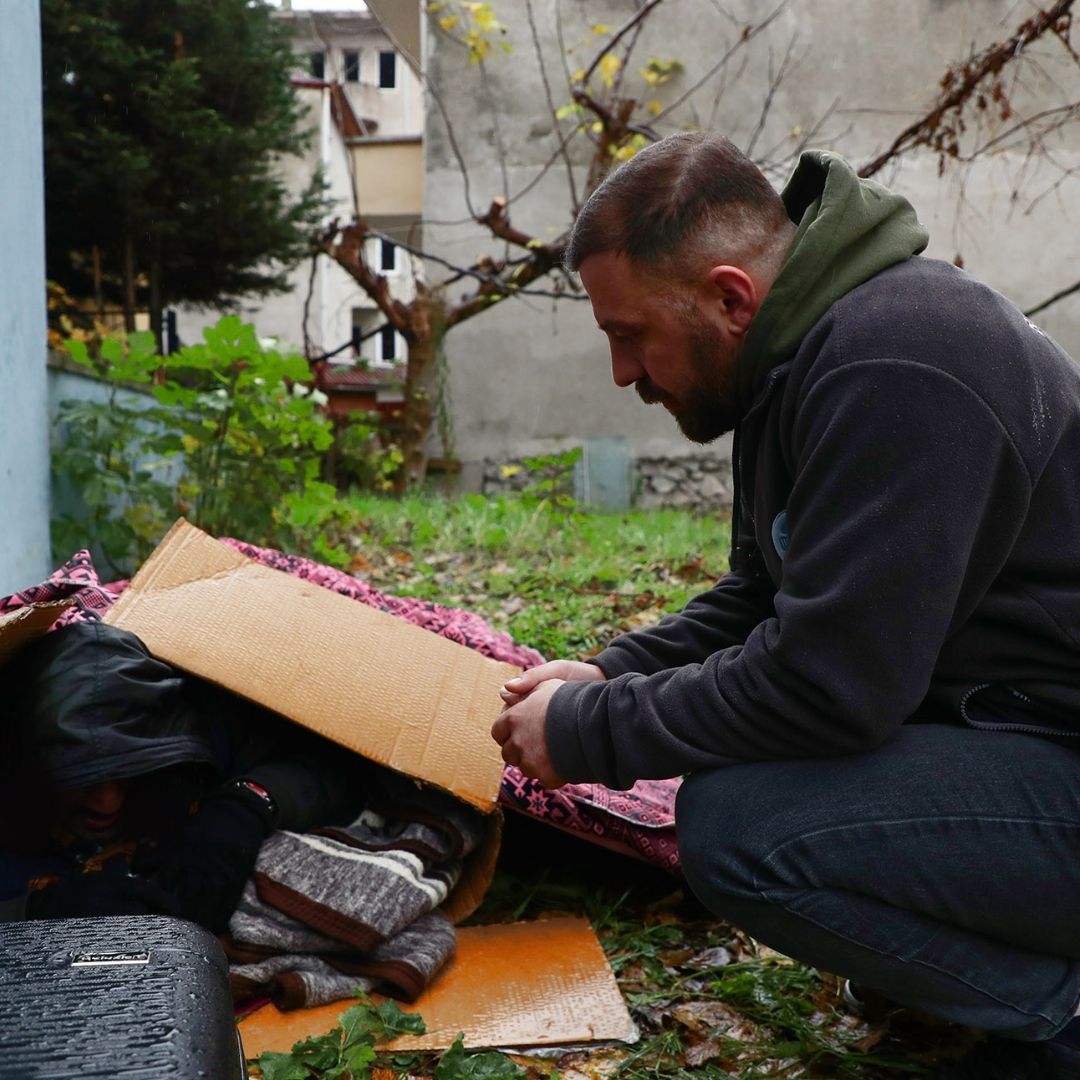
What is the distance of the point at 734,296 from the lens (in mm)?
1526

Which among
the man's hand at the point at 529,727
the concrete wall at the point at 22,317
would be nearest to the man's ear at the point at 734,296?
the man's hand at the point at 529,727

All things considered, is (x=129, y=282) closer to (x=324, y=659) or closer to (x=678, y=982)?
(x=324, y=659)

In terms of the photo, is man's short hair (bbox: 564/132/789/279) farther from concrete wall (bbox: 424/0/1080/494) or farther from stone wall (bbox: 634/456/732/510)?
stone wall (bbox: 634/456/732/510)

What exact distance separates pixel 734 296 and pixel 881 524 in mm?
414

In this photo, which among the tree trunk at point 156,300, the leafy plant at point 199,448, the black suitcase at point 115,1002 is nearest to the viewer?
the black suitcase at point 115,1002

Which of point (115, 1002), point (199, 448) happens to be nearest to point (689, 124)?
point (199, 448)

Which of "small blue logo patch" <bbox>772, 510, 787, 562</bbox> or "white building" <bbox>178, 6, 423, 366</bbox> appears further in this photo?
"white building" <bbox>178, 6, 423, 366</bbox>

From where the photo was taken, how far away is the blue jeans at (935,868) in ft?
4.51

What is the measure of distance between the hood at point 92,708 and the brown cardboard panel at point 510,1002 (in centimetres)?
48

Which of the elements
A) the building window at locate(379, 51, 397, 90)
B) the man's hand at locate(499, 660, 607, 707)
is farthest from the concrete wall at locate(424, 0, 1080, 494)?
the building window at locate(379, 51, 397, 90)

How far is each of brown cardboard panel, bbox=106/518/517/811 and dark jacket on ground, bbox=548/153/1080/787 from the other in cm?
64

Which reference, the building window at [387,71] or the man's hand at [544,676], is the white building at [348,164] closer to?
the building window at [387,71]

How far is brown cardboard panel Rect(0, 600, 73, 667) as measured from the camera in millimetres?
1738

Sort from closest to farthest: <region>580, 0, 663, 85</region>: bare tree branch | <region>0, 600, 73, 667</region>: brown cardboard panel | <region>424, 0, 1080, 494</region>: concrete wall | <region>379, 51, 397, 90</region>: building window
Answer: <region>0, 600, 73, 667</region>: brown cardboard panel < <region>580, 0, 663, 85</region>: bare tree branch < <region>424, 0, 1080, 494</region>: concrete wall < <region>379, 51, 397, 90</region>: building window
